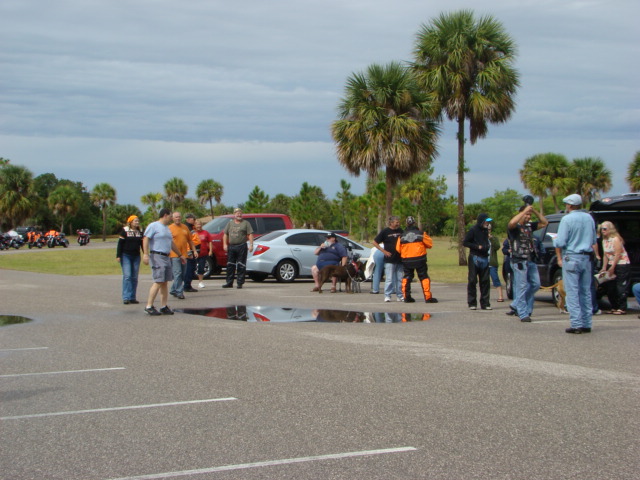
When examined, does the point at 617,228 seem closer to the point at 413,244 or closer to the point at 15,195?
the point at 413,244

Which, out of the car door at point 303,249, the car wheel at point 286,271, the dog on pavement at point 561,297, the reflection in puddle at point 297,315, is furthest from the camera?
the car door at point 303,249

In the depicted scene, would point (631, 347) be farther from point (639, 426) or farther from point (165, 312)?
point (165, 312)

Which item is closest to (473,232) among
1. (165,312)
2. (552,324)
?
(552,324)

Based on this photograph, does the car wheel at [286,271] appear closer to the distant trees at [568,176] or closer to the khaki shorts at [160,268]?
the khaki shorts at [160,268]

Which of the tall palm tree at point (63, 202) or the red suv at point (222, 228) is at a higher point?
the tall palm tree at point (63, 202)

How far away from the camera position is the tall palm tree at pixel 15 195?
75.2 metres

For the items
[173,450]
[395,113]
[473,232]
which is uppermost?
[395,113]

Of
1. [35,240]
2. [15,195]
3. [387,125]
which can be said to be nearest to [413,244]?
[387,125]

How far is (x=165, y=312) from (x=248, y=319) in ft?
5.23

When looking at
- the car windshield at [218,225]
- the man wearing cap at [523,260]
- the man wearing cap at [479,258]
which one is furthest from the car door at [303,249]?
the man wearing cap at [523,260]

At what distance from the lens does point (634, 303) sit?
15906 millimetres

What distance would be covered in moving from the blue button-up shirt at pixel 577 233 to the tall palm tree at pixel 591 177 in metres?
48.6

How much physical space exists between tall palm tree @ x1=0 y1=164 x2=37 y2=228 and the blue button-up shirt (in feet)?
235

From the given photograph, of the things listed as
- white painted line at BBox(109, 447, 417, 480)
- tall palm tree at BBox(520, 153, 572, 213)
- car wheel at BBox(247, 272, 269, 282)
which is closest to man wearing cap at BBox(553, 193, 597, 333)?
white painted line at BBox(109, 447, 417, 480)
